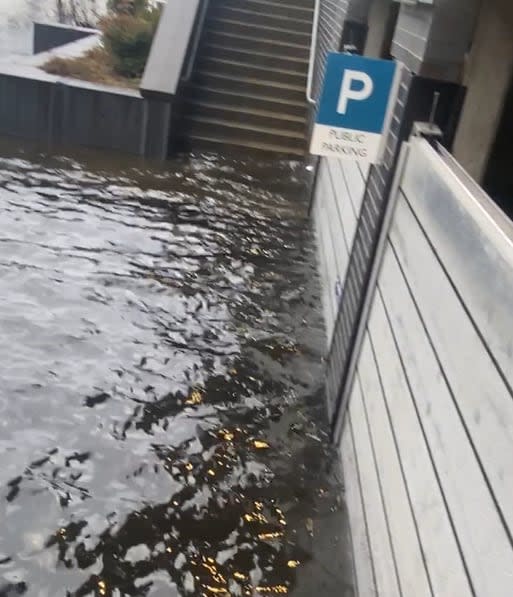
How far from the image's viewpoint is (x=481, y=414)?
76.6 inches

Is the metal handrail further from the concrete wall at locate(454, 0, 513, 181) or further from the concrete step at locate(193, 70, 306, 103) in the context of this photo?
the concrete wall at locate(454, 0, 513, 181)

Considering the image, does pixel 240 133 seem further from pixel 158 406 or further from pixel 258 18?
pixel 158 406

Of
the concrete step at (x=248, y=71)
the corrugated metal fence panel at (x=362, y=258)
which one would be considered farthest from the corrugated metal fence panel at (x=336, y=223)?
the concrete step at (x=248, y=71)

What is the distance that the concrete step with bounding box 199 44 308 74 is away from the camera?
10.6 meters

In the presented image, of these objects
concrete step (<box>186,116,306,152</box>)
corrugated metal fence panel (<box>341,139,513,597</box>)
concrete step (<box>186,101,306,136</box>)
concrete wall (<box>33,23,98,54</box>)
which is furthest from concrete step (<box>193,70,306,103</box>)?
corrugated metal fence panel (<box>341,139,513,597</box>)

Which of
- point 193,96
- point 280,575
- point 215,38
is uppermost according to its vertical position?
point 215,38

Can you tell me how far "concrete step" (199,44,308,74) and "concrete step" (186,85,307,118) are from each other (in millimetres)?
735

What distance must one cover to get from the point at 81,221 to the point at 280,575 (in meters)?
4.05

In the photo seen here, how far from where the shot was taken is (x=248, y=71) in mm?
→ 10461

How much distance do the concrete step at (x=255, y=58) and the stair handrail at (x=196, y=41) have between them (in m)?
0.18

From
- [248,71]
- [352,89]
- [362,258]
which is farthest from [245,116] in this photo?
[352,89]

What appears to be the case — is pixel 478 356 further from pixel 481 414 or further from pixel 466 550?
pixel 466 550

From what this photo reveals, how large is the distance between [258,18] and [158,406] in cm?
860

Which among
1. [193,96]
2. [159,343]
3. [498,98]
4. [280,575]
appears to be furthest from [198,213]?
[280,575]
